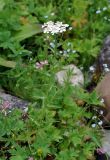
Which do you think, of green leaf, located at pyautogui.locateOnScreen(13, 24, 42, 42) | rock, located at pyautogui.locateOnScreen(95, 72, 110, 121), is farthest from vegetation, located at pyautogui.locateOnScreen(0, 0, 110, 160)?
rock, located at pyautogui.locateOnScreen(95, 72, 110, 121)

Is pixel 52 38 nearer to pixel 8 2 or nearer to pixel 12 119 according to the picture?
pixel 8 2

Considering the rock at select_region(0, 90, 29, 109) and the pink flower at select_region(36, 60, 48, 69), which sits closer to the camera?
the rock at select_region(0, 90, 29, 109)

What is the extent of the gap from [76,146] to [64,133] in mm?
130

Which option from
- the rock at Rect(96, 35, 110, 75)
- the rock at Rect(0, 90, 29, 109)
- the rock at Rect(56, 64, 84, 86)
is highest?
the rock at Rect(96, 35, 110, 75)

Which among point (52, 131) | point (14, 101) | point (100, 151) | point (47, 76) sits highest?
point (47, 76)

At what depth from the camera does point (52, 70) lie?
148 inches

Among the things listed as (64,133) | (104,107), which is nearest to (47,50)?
(104,107)

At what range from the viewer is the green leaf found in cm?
458

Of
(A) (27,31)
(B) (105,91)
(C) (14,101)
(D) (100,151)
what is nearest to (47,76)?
(C) (14,101)

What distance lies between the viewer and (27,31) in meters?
4.66

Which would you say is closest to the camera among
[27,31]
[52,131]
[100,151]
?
[52,131]

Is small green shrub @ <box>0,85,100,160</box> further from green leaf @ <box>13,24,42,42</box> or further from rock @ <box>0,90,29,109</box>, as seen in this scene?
green leaf @ <box>13,24,42,42</box>

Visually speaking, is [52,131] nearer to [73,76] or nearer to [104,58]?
[73,76]

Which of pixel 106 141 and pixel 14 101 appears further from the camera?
pixel 14 101
